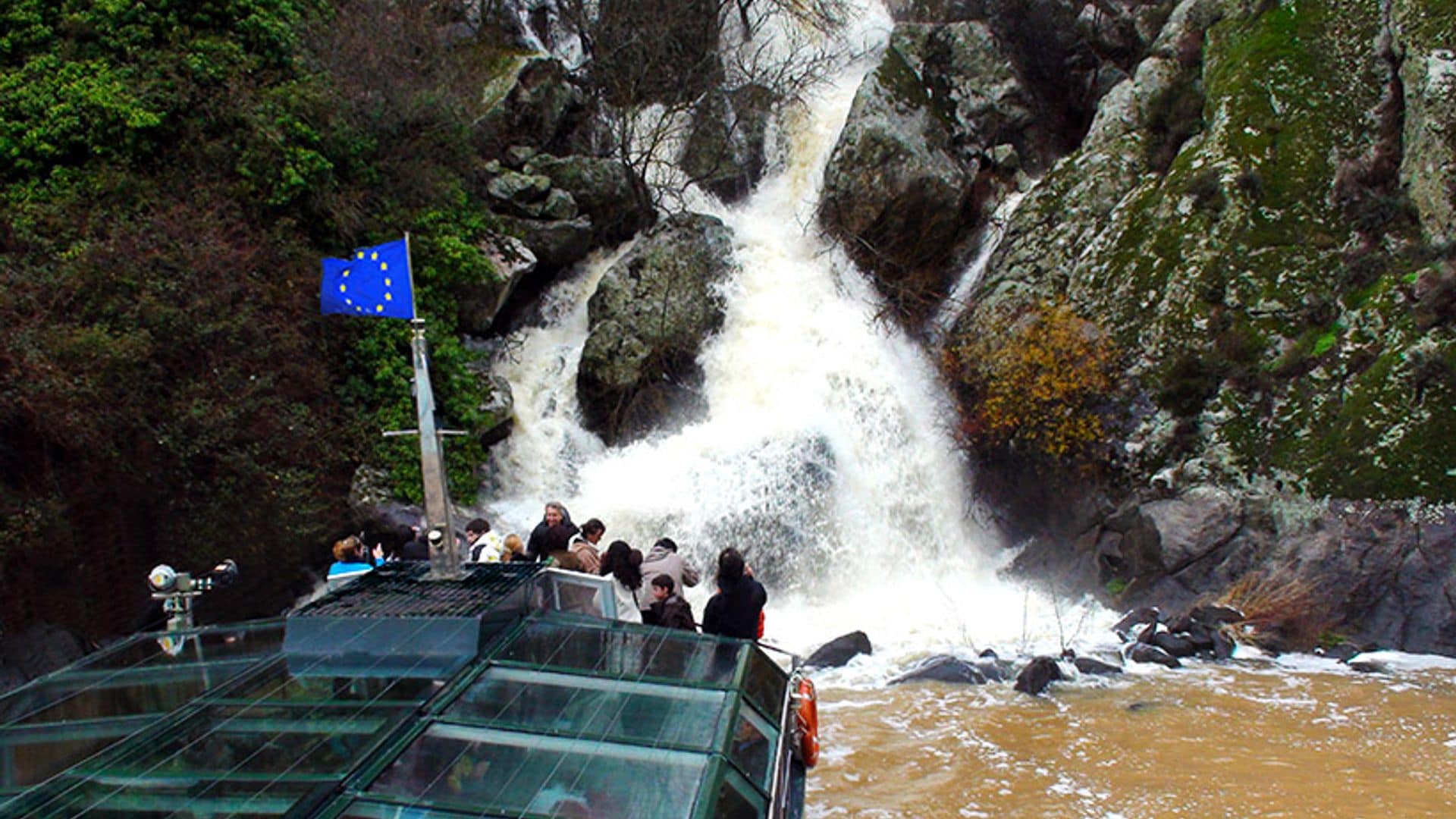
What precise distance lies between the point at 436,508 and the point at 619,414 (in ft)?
32.5

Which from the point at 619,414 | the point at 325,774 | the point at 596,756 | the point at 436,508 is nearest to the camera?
the point at 325,774

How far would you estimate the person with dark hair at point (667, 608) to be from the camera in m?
7.08

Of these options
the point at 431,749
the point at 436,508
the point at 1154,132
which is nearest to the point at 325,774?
the point at 431,749

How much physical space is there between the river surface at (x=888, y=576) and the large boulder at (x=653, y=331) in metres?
0.40

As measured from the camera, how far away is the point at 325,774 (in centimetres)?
364

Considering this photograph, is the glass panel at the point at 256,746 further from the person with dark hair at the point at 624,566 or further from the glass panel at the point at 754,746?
the person with dark hair at the point at 624,566

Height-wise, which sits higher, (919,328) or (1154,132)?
(1154,132)

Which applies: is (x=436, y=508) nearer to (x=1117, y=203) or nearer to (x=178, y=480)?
(x=178, y=480)

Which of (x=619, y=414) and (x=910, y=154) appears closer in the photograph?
(x=619, y=414)

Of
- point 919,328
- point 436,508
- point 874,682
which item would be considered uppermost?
point 919,328

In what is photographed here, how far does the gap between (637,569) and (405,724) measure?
398cm

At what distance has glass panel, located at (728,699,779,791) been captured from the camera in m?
4.28

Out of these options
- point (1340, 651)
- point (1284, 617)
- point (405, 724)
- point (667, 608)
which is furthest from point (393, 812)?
point (1340, 651)

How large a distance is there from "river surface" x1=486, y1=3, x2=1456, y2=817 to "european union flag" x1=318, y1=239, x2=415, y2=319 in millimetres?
5156
